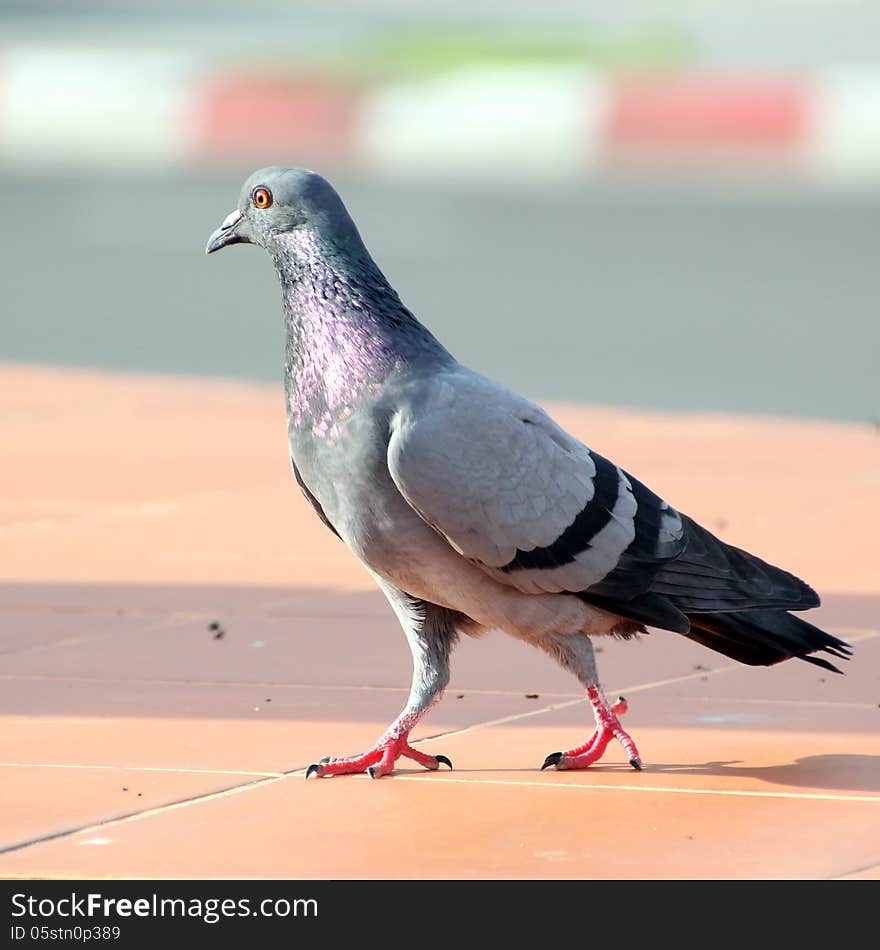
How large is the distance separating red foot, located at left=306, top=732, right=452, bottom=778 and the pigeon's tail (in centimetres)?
72

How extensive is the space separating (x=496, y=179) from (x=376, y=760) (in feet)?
69.2

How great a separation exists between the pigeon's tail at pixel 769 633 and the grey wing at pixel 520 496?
0.71 feet

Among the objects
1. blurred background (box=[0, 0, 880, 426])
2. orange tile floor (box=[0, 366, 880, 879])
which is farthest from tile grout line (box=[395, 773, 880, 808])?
blurred background (box=[0, 0, 880, 426])

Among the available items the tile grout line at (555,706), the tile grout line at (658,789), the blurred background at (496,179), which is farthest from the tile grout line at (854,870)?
Answer: the blurred background at (496,179)

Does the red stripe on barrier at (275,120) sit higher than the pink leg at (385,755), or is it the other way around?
the red stripe on barrier at (275,120)

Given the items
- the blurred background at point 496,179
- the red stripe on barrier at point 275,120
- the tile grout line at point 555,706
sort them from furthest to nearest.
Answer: the red stripe on barrier at point 275,120 < the blurred background at point 496,179 < the tile grout line at point 555,706

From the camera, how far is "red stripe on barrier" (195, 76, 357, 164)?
26391mm

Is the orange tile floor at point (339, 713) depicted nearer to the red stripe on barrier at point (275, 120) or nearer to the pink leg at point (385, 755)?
the pink leg at point (385, 755)

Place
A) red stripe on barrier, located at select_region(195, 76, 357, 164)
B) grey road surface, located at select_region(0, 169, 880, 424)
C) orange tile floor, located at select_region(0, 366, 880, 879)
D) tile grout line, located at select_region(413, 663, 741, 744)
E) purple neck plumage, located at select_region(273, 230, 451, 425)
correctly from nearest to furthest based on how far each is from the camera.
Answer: orange tile floor, located at select_region(0, 366, 880, 879), purple neck plumage, located at select_region(273, 230, 451, 425), tile grout line, located at select_region(413, 663, 741, 744), grey road surface, located at select_region(0, 169, 880, 424), red stripe on barrier, located at select_region(195, 76, 357, 164)

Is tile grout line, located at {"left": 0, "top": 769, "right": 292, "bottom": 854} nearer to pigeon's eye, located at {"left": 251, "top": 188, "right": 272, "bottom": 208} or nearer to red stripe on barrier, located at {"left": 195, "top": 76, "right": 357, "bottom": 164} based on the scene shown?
pigeon's eye, located at {"left": 251, "top": 188, "right": 272, "bottom": 208}

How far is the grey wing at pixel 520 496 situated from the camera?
4.88 meters
